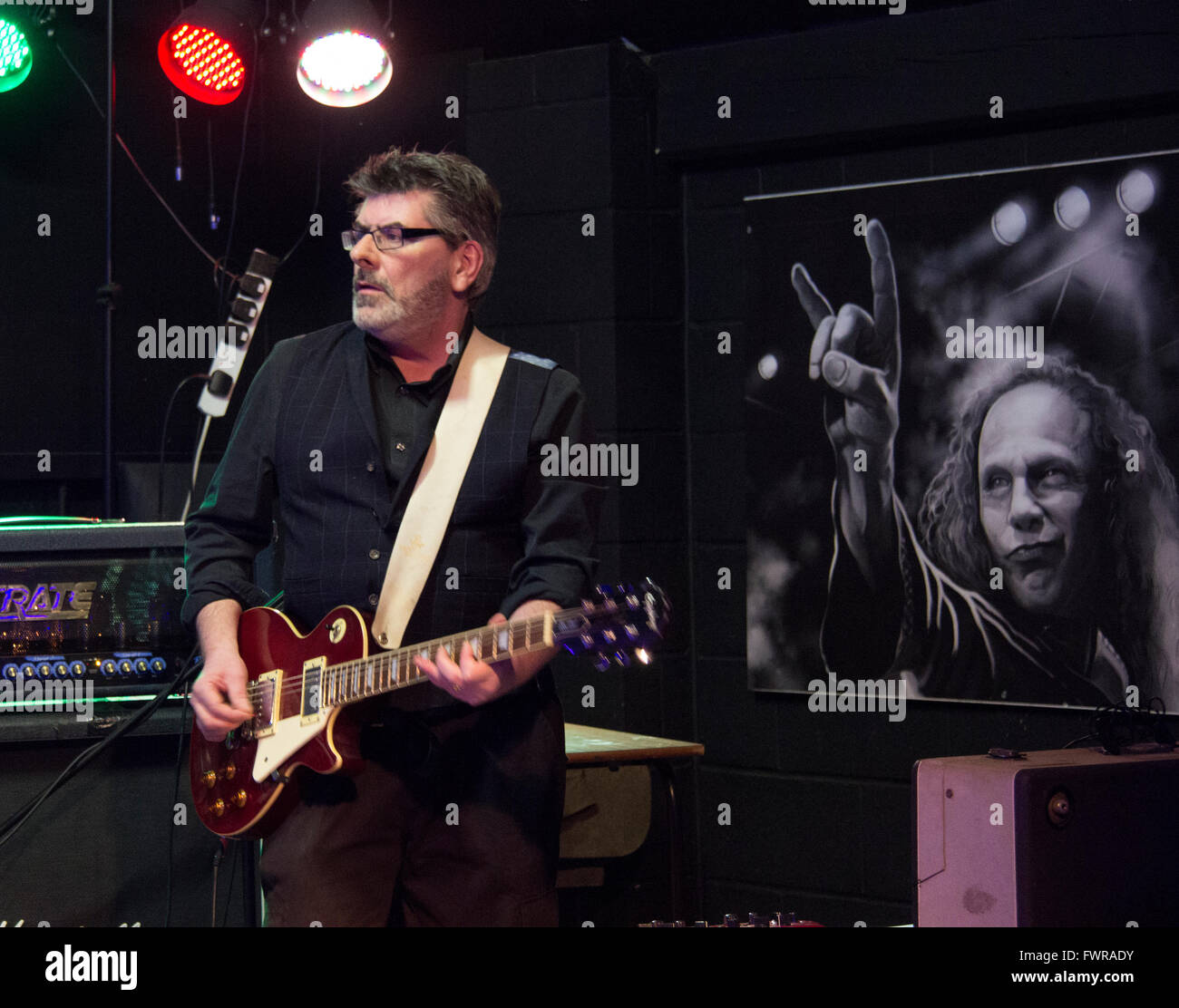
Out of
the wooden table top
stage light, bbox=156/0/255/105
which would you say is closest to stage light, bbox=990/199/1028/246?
the wooden table top

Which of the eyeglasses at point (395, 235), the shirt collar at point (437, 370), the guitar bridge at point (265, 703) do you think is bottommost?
the guitar bridge at point (265, 703)

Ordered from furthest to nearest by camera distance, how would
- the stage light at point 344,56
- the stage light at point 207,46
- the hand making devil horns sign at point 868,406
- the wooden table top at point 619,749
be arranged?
the hand making devil horns sign at point 868,406
the stage light at point 207,46
the stage light at point 344,56
the wooden table top at point 619,749

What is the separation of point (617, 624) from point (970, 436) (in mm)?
2179

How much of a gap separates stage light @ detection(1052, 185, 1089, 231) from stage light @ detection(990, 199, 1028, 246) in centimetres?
9

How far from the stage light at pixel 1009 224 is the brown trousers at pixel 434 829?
2.31 meters

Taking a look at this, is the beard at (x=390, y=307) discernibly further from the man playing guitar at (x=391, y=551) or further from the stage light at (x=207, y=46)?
the stage light at (x=207, y=46)

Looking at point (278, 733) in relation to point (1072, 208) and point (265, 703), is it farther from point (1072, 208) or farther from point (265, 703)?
point (1072, 208)

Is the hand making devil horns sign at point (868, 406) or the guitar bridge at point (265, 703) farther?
the hand making devil horns sign at point (868, 406)

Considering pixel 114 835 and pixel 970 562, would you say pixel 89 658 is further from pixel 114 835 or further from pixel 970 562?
pixel 970 562

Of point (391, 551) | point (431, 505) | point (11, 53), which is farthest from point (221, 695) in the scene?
point (11, 53)

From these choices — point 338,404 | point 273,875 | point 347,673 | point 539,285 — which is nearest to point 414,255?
point 338,404

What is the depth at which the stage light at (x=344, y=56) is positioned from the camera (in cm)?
375

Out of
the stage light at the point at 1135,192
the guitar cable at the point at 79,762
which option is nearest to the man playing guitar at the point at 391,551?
the guitar cable at the point at 79,762

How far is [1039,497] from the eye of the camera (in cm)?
374
